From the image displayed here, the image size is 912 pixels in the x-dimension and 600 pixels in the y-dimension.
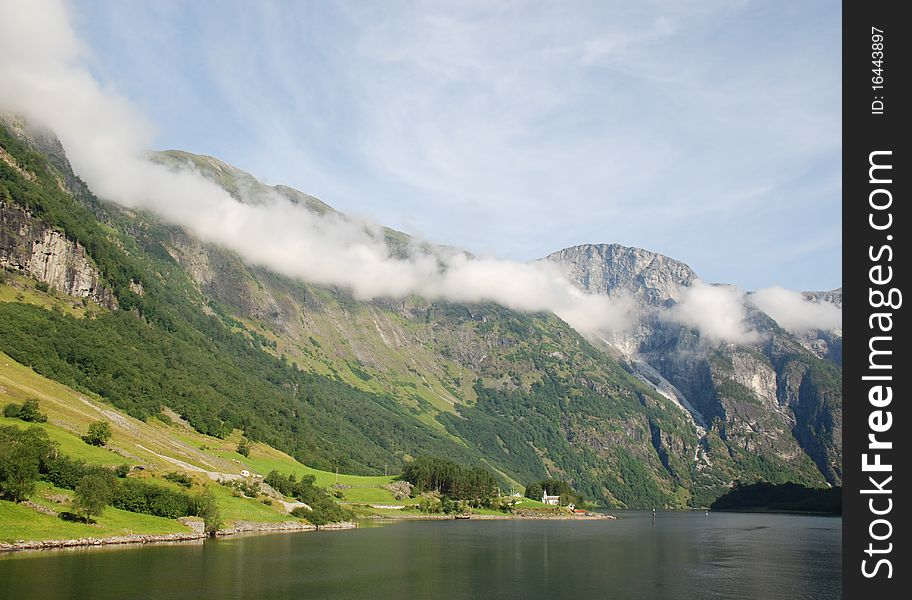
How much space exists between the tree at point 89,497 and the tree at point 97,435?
40.2 metres

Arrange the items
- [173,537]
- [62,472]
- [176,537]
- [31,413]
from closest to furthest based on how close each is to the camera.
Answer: [62,472] → [173,537] → [176,537] → [31,413]

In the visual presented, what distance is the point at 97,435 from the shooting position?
136875mm

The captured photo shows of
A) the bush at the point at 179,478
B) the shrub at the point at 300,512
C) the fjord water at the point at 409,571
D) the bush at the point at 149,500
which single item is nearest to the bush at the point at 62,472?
the bush at the point at 149,500

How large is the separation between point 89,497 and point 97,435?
44788mm

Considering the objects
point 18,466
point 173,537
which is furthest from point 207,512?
point 18,466

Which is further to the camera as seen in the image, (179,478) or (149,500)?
(179,478)

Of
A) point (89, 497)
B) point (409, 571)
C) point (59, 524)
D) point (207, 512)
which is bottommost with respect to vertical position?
point (409, 571)

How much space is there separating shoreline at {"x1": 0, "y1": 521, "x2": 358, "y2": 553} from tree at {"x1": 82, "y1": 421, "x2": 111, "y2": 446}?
109 feet

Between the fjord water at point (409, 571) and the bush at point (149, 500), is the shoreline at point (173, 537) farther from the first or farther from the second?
the bush at point (149, 500)

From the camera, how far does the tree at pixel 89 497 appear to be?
96.9 m

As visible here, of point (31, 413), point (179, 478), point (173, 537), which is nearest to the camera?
point (173, 537)

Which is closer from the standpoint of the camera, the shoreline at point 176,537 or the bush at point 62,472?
the shoreline at point 176,537

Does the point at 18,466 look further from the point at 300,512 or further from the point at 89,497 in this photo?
the point at 300,512

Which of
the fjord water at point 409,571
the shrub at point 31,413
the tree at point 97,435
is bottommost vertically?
the fjord water at point 409,571
